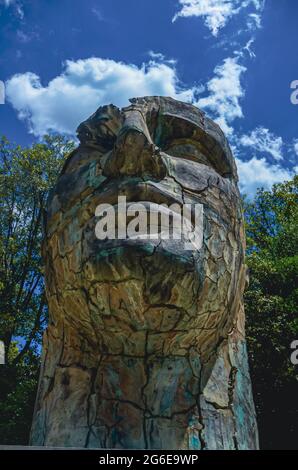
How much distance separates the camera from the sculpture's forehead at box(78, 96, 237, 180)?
2.99 meters

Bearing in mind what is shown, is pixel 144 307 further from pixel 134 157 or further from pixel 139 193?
pixel 134 157

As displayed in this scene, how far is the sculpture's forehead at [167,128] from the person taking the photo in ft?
9.82

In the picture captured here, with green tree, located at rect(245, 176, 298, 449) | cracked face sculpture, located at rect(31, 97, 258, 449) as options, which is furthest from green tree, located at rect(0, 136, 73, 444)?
cracked face sculpture, located at rect(31, 97, 258, 449)

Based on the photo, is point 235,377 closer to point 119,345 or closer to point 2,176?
point 119,345

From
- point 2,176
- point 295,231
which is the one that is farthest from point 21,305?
point 295,231

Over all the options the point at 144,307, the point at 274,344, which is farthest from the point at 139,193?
the point at 274,344

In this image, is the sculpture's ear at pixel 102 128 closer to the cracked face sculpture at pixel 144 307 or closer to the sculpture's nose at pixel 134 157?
the cracked face sculpture at pixel 144 307

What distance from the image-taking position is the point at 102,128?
119 inches

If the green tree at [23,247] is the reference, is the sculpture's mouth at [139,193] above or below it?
below

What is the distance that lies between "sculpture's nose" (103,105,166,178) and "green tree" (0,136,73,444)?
23.4ft

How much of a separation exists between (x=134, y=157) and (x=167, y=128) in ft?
1.69

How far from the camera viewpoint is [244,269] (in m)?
3.11

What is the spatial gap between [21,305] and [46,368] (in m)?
7.97

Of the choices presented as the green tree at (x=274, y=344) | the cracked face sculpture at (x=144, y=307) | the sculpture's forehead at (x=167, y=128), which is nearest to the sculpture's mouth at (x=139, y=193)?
the cracked face sculpture at (x=144, y=307)
